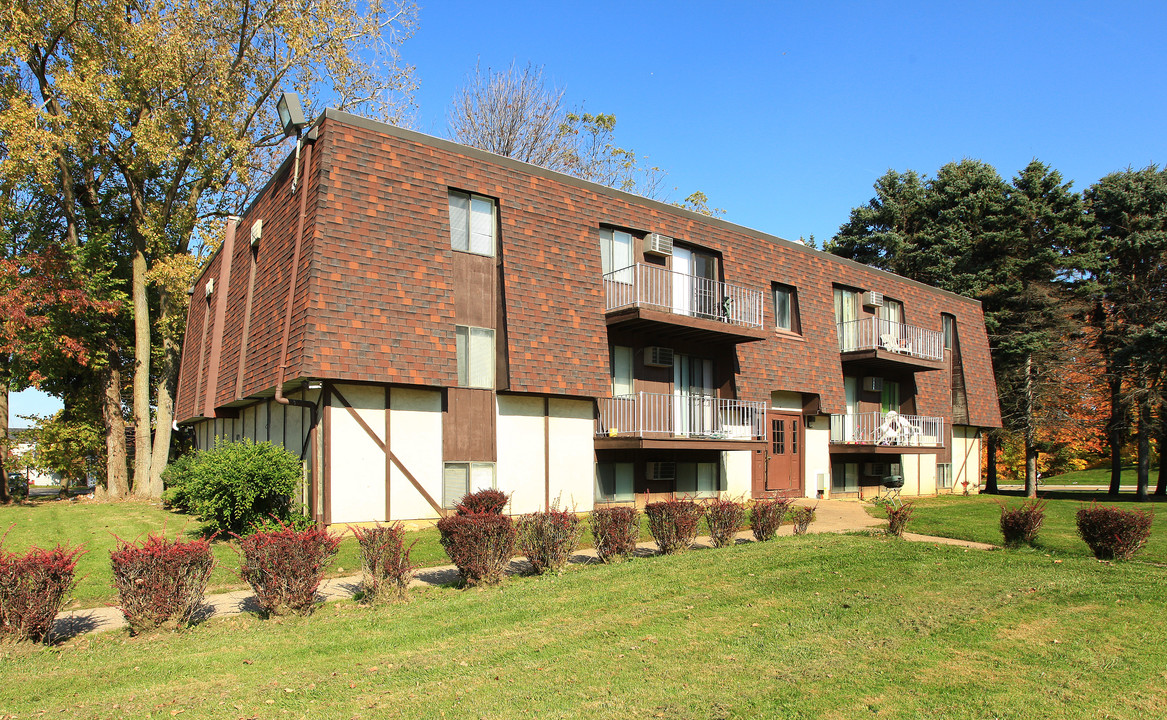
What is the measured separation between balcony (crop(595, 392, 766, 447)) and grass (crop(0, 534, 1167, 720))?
755cm

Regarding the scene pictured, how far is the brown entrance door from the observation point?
21.7 metres

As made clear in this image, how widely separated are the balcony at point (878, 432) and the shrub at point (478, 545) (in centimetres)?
1613

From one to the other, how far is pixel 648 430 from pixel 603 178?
73.5 ft

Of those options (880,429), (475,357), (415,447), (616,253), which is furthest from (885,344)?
(415,447)

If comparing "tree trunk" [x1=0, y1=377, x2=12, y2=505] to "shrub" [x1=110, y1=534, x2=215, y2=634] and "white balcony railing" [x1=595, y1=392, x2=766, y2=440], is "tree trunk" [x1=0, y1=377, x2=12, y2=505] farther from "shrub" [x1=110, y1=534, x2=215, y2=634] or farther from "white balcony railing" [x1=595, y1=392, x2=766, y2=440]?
"shrub" [x1=110, y1=534, x2=215, y2=634]

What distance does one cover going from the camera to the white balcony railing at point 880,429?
78.1 feet

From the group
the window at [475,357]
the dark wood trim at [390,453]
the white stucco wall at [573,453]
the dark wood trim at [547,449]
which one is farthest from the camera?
the white stucco wall at [573,453]

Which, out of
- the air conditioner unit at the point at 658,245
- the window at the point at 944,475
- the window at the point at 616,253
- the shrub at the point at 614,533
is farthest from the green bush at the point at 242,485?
the window at the point at 944,475

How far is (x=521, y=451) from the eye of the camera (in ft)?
53.2

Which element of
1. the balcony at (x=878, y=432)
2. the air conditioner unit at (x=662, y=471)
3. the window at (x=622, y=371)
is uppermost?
the window at (x=622, y=371)

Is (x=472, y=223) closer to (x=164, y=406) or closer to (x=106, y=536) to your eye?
(x=106, y=536)

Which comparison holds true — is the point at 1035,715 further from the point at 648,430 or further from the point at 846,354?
the point at 846,354

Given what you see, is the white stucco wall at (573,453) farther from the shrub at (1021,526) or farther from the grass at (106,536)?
the shrub at (1021,526)

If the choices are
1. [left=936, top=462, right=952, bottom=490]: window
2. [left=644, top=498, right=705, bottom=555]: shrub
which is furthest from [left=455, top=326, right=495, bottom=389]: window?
[left=936, top=462, right=952, bottom=490]: window
